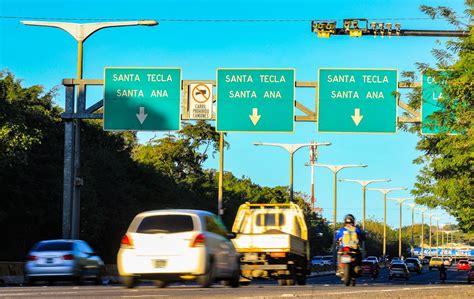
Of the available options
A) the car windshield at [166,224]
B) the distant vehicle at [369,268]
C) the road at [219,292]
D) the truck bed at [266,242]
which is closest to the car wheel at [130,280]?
the road at [219,292]

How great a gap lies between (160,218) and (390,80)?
1831 centimetres

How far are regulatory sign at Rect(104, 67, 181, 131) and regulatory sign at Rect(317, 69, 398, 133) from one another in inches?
213

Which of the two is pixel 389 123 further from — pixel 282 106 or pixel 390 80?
pixel 282 106

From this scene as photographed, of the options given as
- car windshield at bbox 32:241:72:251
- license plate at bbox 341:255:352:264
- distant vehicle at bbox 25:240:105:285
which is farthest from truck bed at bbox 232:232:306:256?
license plate at bbox 341:255:352:264

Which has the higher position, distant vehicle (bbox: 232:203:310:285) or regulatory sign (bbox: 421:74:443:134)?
regulatory sign (bbox: 421:74:443:134)

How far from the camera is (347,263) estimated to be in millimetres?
26984

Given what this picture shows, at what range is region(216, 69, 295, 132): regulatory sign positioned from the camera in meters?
38.1

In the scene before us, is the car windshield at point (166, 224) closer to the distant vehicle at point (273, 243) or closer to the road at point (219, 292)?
the road at point (219, 292)

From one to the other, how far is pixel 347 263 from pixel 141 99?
13426 millimetres

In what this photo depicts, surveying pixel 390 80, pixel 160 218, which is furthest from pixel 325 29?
pixel 160 218

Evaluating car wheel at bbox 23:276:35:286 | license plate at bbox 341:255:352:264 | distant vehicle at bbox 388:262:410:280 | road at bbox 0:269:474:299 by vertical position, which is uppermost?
license plate at bbox 341:255:352:264

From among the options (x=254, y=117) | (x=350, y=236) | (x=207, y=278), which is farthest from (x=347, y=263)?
(x=254, y=117)

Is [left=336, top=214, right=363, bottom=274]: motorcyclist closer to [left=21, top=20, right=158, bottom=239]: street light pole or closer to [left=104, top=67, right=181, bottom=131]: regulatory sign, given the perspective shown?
[left=104, top=67, right=181, bottom=131]: regulatory sign

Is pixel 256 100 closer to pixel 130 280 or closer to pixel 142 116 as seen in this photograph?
pixel 142 116
